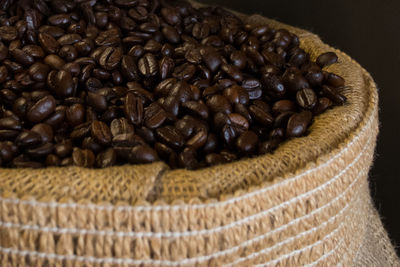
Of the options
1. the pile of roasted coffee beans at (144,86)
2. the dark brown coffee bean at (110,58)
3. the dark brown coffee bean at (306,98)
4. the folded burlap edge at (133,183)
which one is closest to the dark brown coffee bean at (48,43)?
the pile of roasted coffee beans at (144,86)

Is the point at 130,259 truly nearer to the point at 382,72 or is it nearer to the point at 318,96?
the point at 318,96

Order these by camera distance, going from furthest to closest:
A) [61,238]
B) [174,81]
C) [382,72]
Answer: [382,72], [174,81], [61,238]

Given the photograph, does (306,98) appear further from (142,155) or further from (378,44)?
(378,44)

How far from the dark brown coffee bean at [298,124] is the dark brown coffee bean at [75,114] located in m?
0.39

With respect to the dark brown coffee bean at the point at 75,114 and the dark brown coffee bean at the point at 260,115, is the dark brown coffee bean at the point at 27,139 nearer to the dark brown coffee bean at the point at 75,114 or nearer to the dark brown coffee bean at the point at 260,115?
the dark brown coffee bean at the point at 75,114

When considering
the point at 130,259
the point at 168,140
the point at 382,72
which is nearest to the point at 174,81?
the point at 168,140

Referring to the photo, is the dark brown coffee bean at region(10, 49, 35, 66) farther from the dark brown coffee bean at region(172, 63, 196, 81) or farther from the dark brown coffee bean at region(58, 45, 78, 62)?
the dark brown coffee bean at region(172, 63, 196, 81)

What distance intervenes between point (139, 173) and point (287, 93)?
0.45 metres

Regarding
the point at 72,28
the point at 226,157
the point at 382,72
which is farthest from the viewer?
the point at 382,72

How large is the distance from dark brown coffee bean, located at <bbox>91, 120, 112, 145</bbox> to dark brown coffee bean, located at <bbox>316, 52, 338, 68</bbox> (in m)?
0.58

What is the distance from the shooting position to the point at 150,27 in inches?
45.2

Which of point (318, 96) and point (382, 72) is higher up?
point (318, 96)

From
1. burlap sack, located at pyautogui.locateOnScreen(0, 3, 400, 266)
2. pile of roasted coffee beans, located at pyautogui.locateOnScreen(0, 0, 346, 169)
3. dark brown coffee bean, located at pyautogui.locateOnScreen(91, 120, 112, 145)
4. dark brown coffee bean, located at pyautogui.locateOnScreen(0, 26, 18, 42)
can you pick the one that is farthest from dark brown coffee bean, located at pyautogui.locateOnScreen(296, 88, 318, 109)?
dark brown coffee bean, located at pyautogui.locateOnScreen(0, 26, 18, 42)

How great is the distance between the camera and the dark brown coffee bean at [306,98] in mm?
909
